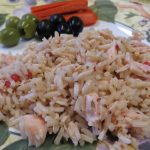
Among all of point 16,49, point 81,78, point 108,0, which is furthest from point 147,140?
point 108,0

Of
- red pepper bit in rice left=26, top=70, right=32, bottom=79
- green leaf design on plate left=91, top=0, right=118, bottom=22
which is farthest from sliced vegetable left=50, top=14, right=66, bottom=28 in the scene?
red pepper bit in rice left=26, top=70, right=32, bottom=79

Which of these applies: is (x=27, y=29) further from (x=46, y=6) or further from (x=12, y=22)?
(x=46, y=6)

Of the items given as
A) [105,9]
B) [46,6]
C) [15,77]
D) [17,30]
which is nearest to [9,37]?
[17,30]

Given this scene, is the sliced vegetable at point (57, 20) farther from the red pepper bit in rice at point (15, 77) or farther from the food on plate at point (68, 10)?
the red pepper bit in rice at point (15, 77)

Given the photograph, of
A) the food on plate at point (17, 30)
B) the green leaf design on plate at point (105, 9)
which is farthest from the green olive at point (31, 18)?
the green leaf design on plate at point (105, 9)

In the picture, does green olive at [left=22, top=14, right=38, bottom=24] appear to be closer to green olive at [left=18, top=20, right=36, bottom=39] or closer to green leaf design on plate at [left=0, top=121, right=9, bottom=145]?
green olive at [left=18, top=20, right=36, bottom=39]

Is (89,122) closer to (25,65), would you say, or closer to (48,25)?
(25,65)
